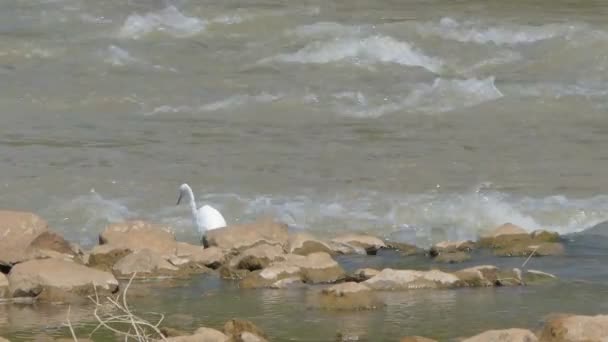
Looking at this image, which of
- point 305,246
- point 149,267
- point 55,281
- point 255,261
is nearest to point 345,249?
point 305,246

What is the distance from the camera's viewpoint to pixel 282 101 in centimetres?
1627

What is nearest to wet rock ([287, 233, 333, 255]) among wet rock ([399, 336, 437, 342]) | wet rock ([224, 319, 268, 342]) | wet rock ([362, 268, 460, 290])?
wet rock ([362, 268, 460, 290])

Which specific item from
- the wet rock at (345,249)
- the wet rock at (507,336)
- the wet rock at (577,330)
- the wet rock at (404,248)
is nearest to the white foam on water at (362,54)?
the wet rock at (404,248)

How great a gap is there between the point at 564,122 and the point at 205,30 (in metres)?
7.38

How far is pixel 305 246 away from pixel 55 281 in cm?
195

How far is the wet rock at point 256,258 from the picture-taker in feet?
29.8

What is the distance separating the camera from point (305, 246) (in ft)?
31.9

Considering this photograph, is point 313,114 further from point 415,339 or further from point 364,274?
point 415,339

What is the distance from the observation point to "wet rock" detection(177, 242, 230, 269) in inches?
368

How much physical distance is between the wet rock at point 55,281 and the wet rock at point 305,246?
62.1 inches

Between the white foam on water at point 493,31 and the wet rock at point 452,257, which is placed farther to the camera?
the white foam on water at point 493,31

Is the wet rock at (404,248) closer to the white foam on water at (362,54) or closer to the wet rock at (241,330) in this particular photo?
the wet rock at (241,330)

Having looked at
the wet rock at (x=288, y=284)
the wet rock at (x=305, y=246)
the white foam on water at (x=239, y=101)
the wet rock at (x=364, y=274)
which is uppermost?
the wet rock at (x=364, y=274)

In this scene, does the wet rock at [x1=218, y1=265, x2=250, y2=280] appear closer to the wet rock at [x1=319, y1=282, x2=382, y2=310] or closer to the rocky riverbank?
the rocky riverbank
